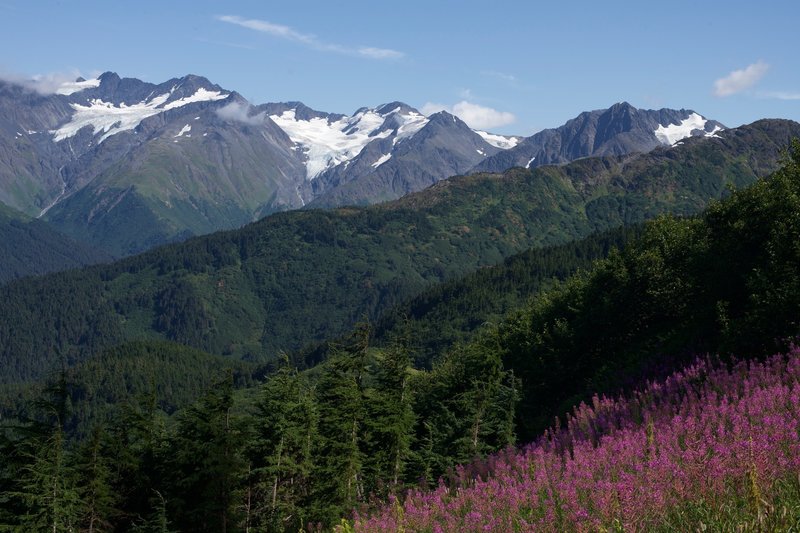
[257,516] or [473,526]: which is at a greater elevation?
[473,526]

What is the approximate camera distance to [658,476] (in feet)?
35.2

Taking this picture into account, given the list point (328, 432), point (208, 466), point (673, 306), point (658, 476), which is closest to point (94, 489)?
point (208, 466)

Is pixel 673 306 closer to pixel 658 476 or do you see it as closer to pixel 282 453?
pixel 282 453

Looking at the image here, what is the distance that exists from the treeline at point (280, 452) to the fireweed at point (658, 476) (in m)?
18.3

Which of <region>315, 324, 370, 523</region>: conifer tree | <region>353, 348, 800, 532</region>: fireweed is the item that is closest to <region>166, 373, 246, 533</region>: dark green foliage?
<region>315, 324, 370, 523</region>: conifer tree

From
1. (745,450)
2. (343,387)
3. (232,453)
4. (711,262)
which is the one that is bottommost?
(232,453)

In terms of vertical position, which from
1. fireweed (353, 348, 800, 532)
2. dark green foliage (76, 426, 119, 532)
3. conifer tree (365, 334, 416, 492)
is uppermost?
fireweed (353, 348, 800, 532)

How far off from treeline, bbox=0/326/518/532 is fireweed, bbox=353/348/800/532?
18.3 metres

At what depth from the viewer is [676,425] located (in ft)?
47.5

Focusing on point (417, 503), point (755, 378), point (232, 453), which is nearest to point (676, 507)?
point (417, 503)

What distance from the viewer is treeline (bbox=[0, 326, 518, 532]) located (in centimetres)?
3616

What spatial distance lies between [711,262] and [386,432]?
2000cm

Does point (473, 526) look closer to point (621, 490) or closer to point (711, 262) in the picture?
point (621, 490)

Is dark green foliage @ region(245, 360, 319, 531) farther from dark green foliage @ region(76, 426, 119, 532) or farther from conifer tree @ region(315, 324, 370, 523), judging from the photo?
dark green foliage @ region(76, 426, 119, 532)
